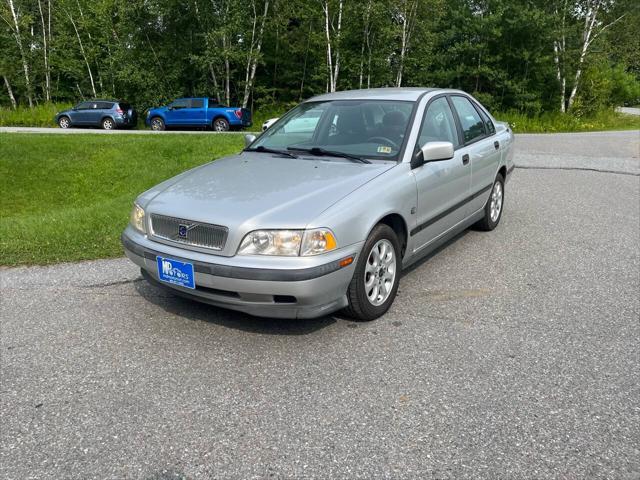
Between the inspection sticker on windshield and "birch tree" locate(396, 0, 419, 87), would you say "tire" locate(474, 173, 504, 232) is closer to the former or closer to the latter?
the inspection sticker on windshield

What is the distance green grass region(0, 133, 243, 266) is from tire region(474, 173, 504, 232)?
3920 millimetres

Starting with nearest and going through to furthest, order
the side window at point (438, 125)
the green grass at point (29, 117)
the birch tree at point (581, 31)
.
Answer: the side window at point (438, 125)
the birch tree at point (581, 31)
the green grass at point (29, 117)

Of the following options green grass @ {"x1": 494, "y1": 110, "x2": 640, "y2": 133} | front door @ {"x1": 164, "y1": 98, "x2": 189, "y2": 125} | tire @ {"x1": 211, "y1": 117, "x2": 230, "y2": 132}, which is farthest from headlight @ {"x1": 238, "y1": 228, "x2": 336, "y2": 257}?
front door @ {"x1": 164, "y1": 98, "x2": 189, "y2": 125}

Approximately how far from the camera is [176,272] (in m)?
3.37

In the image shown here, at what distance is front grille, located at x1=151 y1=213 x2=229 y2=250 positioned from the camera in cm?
326

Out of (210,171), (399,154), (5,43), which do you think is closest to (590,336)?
(399,154)

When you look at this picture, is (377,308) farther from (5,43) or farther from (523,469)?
(5,43)

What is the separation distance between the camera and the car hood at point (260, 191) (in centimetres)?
321

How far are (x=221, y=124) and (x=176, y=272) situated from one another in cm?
2061

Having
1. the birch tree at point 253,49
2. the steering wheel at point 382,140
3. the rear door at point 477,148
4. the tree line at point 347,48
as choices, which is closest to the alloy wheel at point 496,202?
the rear door at point 477,148

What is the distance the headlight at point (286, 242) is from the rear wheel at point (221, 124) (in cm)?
2061

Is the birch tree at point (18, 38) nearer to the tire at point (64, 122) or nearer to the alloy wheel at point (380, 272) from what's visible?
the tire at point (64, 122)

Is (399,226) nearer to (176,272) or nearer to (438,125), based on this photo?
(438,125)

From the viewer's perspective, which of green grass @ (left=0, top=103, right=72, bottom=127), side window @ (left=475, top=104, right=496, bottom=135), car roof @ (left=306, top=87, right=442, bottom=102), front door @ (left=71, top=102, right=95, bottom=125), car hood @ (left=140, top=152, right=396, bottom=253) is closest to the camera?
car hood @ (left=140, top=152, right=396, bottom=253)
